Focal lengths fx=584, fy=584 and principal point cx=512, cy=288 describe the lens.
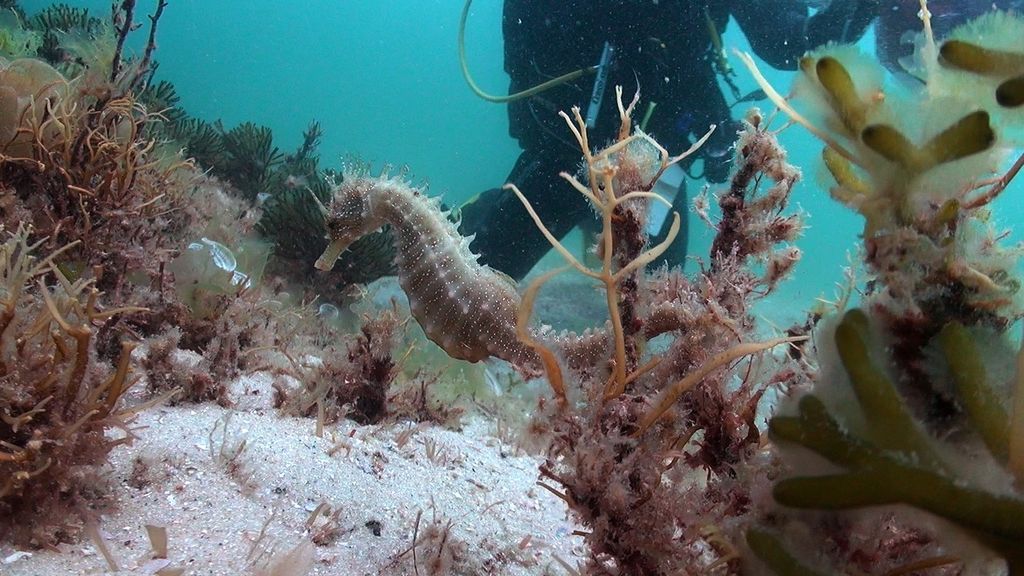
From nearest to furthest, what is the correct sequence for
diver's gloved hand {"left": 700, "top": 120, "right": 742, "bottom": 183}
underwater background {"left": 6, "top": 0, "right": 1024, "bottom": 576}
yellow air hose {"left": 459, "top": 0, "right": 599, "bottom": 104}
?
underwater background {"left": 6, "top": 0, "right": 1024, "bottom": 576} < yellow air hose {"left": 459, "top": 0, "right": 599, "bottom": 104} < diver's gloved hand {"left": 700, "top": 120, "right": 742, "bottom": 183}

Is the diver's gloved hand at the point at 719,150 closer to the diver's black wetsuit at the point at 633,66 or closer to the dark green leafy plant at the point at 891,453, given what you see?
the diver's black wetsuit at the point at 633,66

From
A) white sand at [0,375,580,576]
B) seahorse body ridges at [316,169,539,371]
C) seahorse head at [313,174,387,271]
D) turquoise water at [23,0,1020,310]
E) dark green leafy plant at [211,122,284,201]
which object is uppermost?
turquoise water at [23,0,1020,310]

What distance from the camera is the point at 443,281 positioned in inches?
136

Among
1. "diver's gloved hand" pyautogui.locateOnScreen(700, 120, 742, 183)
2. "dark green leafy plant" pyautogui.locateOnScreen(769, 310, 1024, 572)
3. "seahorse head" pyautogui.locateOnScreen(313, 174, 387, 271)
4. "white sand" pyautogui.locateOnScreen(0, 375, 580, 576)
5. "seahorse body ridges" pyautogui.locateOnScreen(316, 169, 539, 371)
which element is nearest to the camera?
"dark green leafy plant" pyautogui.locateOnScreen(769, 310, 1024, 572)

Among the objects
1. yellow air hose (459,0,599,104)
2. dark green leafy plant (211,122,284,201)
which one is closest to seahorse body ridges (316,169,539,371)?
yellow air hose (459,0,599,104)

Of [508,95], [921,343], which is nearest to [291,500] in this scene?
[921,343]

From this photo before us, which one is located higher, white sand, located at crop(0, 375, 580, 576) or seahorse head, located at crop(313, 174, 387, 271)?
seahorse head, located at crop(313, 174, 387, 271)

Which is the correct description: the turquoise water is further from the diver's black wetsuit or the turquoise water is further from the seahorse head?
the seahorse head

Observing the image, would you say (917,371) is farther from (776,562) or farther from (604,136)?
(604,136)

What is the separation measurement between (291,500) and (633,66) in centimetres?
738

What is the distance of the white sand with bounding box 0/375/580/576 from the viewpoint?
6.42 feet

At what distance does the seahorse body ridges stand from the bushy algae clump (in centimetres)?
203

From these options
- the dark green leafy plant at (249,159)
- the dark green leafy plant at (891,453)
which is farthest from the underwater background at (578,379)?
the dark green leafy plant at (249,159)

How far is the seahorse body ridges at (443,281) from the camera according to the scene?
344 cm
